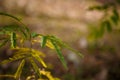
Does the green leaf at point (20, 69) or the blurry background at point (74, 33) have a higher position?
the green leaf at point (20, 69)

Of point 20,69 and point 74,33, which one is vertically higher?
point 20,69

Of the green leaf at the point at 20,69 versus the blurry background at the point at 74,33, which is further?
the blurry background at the point at 74,33

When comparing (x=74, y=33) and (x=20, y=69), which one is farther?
(x=74, y=33)

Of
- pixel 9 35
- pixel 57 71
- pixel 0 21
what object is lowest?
pixel 57 71

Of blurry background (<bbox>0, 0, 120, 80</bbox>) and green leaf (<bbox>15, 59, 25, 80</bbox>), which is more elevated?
green leaf (<bbox>15, 59, 25, 80</bbox>)

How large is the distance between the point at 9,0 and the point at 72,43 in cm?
233

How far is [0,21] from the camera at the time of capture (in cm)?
701

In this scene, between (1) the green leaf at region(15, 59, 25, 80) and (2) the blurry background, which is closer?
(1) the green leaf at region(15, 59, 25, 80)

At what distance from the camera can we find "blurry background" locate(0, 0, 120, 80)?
5859mm

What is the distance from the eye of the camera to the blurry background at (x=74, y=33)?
586cm

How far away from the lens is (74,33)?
24.1ft

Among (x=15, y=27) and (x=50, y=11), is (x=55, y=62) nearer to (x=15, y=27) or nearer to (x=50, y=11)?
(x=50, y=11)

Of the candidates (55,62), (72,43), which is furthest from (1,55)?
(72,43)

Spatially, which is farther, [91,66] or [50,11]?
[50,11]
